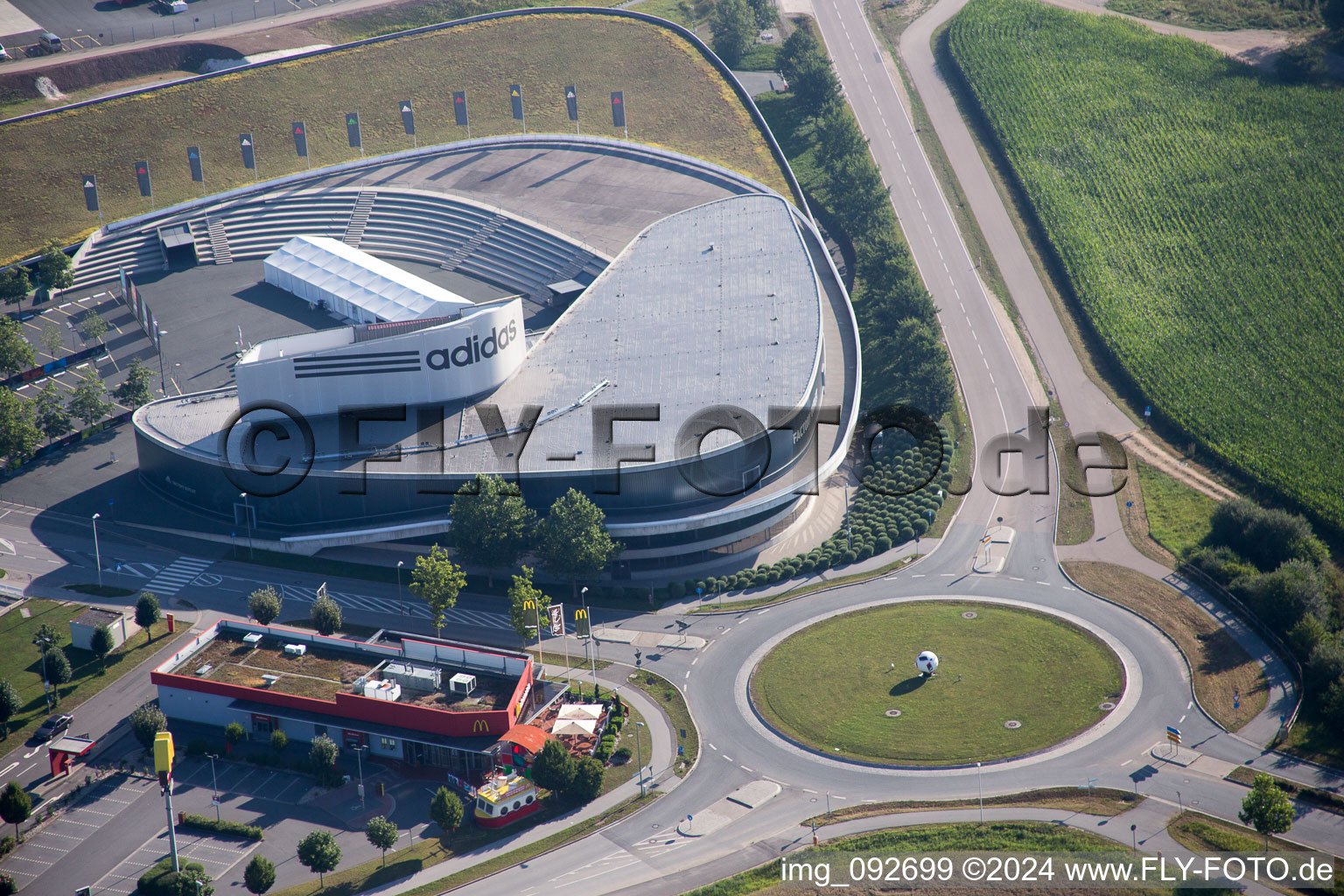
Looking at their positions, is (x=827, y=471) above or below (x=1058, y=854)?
above

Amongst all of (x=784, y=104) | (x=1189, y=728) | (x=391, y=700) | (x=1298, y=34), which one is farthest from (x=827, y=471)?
(x=1298, y=34)

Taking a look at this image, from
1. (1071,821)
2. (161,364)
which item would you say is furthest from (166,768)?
(161,364)

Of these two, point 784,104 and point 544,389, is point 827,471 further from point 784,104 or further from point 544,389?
point 784,104

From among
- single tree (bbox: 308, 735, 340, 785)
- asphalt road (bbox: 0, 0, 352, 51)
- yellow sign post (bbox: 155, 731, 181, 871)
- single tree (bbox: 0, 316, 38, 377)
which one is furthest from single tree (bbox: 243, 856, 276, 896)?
asphalt road (bbox: 0, 0, 352, 51)

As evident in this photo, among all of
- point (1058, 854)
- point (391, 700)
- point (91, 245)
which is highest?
point (91, 245)

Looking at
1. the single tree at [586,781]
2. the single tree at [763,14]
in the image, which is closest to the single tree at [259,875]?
the single tree at [586,781]

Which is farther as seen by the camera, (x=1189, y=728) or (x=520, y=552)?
(x=520, y=552)

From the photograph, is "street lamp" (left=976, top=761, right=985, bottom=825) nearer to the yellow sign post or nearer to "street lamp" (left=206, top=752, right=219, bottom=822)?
"street lamp" (left=206, top=752, right=219, bottom=822)

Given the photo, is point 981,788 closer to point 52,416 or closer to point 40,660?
point 40,660
